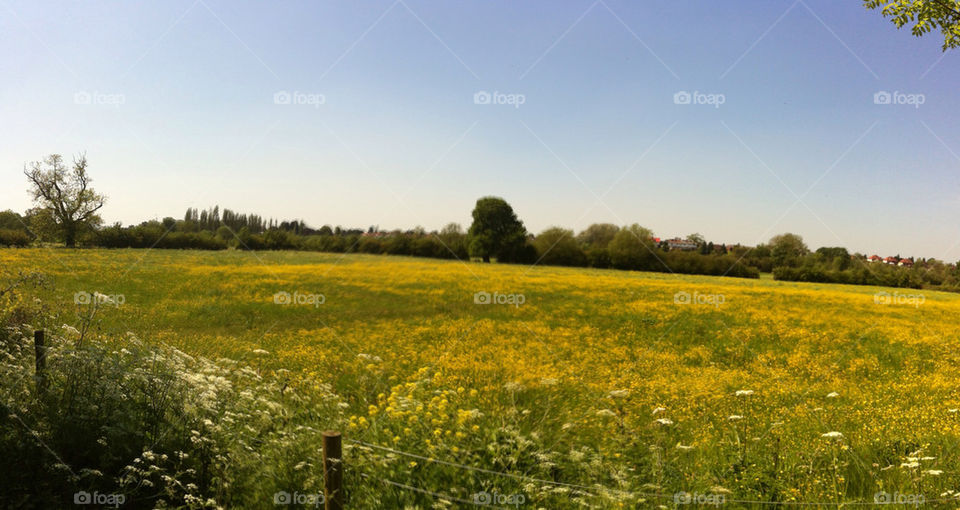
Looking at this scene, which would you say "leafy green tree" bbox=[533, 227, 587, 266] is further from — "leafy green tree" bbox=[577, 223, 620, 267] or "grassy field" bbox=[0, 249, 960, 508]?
"grassy field" bbox=[0, 249, 960, 508]

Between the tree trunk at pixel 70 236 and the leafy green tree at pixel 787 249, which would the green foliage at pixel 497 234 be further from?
the tree trunk at pixel 70 236

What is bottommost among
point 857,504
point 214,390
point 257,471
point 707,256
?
point 857,504

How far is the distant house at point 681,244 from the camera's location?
2993 inches

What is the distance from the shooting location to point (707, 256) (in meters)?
63.9

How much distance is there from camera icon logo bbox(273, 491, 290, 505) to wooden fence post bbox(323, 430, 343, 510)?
1.07 meters

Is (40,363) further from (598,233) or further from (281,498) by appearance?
(598,233)

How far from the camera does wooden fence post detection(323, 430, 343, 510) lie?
420cm

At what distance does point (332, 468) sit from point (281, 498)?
1375mm

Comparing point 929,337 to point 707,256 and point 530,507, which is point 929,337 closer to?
point 530,507

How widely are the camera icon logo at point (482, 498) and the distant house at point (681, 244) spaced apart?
3009 inches

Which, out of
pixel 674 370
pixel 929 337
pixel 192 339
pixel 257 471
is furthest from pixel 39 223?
pixel 929 337

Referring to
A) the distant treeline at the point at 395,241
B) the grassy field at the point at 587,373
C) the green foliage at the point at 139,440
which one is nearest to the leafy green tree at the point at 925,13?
the grassy field at the point at 587,373

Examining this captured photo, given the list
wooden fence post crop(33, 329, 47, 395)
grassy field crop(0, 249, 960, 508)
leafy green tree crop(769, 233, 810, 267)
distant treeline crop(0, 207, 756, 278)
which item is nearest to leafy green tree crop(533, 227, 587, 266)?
distant treeline crop(0, 207, 756, 278)

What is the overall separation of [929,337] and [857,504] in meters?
17.8
